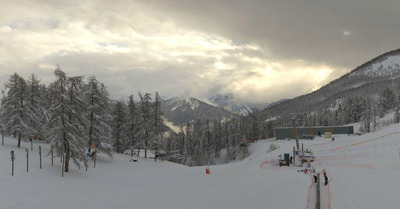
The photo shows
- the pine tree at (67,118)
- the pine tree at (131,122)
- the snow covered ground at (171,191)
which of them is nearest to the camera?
the snow covered ground at (171,191)

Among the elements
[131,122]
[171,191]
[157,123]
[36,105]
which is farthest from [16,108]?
[171,191]

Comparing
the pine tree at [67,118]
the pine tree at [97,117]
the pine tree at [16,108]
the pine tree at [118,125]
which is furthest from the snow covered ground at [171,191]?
the pine tree at [118,125]

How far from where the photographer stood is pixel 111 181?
96.1ft

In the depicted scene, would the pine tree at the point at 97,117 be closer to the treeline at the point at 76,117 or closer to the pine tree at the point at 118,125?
the treeline at the point at 76,117

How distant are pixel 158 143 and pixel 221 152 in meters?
80.8

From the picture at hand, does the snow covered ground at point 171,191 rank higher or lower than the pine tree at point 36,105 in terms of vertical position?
lower

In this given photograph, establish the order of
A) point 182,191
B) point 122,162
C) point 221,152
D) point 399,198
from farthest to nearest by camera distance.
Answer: point 221,152 < point 122,162 < point 182,191 < point 399,198

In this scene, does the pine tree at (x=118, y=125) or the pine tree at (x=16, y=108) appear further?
the pine tree at (x=118, y=125)

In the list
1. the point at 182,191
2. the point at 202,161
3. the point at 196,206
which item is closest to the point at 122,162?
the point at 182,191

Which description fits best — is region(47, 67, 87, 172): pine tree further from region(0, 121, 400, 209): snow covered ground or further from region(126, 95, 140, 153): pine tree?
region(126, 95, 140, 153): pine tree

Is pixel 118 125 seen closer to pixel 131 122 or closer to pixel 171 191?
pixel 131 122

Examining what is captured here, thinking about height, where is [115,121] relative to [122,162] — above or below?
above

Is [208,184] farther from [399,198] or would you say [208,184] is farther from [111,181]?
[399,198]

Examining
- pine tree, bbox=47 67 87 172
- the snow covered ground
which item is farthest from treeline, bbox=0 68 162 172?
the snow covered ground
